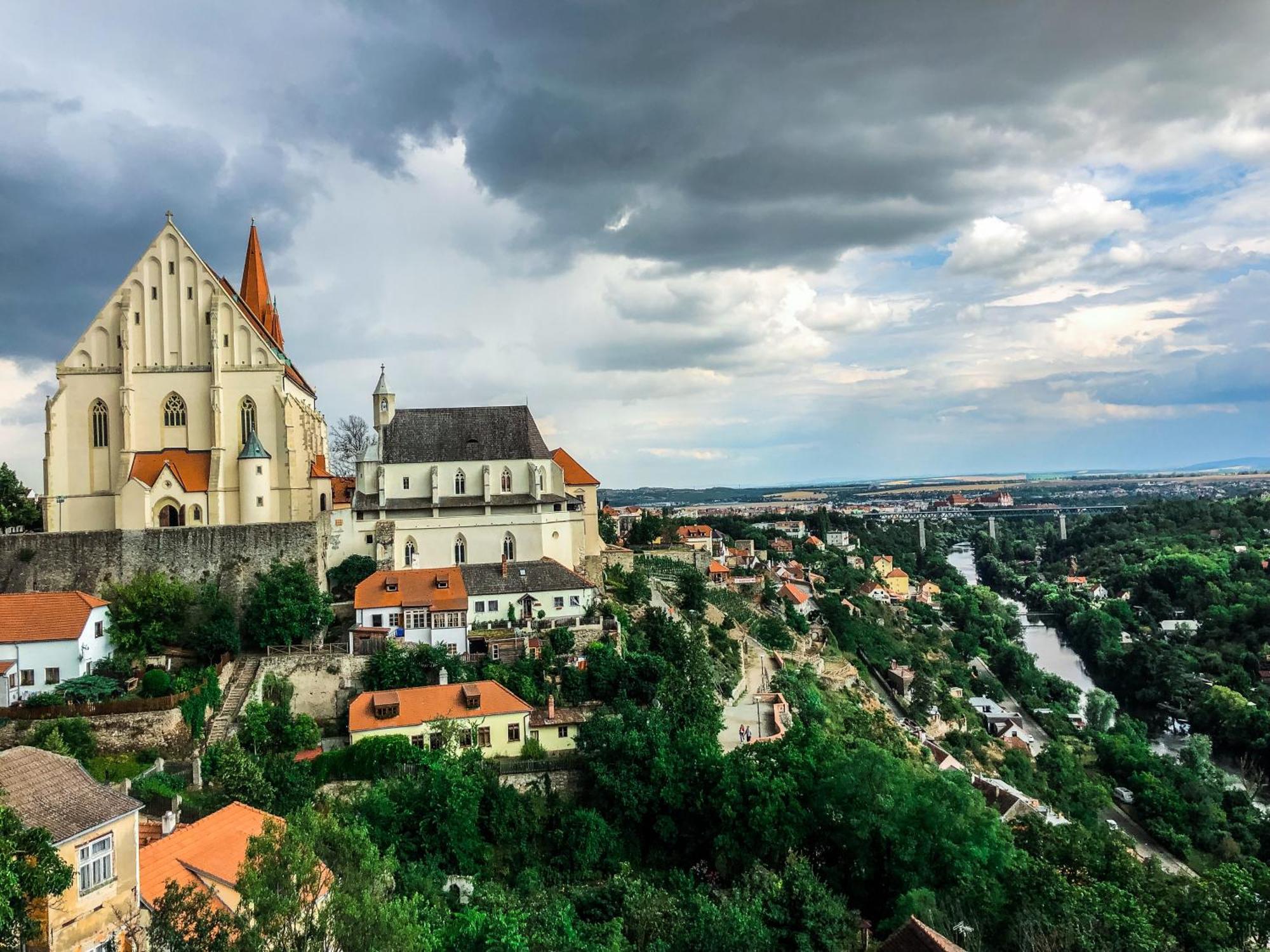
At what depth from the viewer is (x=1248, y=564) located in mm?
106500

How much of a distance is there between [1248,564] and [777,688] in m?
86.4

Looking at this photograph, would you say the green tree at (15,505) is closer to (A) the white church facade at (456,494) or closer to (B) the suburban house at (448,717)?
(A) the white church facade at (456,494)

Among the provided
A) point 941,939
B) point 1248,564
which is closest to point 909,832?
point 941,939

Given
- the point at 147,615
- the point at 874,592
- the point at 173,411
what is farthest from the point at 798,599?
the point at 147,615

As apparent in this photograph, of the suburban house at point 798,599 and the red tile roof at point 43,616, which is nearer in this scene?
the red tile roof at point 43,616

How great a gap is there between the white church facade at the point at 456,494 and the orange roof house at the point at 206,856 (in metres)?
23.8

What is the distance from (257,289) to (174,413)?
42.4 ft

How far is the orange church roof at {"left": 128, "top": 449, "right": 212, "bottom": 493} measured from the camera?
43719 mm

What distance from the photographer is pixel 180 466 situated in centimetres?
4441

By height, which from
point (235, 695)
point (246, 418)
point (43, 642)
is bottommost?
point (235, 695)

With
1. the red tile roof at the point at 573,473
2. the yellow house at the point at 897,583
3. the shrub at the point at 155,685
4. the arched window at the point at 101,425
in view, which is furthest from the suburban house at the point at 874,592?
the shrub at the point at 155,685

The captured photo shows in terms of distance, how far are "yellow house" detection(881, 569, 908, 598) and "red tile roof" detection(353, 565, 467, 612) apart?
70531 millimetres

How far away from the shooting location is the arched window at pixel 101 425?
Answer: 4459 cm

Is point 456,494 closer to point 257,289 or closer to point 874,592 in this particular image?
point 257,289
